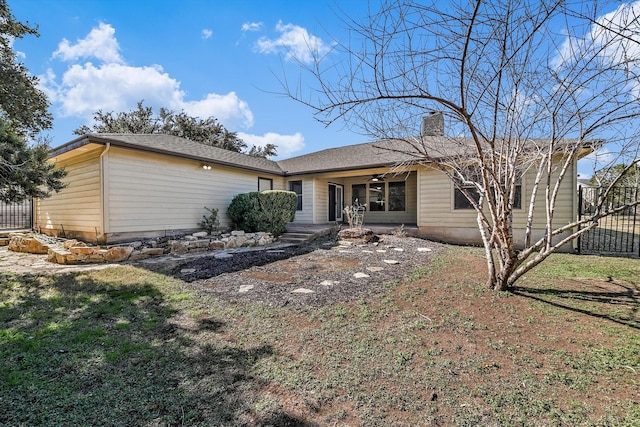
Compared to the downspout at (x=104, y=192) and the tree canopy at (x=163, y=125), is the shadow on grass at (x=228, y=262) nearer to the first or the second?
the downspout at (x=104, y=192)

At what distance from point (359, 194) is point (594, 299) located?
34.5 feet

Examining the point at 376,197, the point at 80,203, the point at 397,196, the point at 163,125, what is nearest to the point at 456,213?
the point at 397,196

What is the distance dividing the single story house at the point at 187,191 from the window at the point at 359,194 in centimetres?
72

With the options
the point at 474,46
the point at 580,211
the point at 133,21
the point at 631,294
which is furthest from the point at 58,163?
the point at 580,211

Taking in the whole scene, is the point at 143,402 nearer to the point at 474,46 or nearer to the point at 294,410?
the point at 294,410

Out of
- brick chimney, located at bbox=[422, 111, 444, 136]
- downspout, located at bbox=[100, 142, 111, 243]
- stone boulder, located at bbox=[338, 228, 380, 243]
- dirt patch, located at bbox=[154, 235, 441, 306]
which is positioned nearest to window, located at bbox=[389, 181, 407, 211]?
stone boulder, located at bbox=[338, 228, 380, 243]

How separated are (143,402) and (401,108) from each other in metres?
3.75

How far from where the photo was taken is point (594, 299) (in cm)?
382

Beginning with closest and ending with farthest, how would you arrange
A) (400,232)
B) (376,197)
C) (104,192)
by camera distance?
(104,192), (400,232), (376,197)

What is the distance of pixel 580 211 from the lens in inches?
310

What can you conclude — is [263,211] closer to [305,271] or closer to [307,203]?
[307,203]

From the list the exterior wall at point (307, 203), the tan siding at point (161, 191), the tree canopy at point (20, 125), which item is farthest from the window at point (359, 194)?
the tree canopy at point (20, 125)

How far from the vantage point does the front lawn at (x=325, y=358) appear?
6.05 ft

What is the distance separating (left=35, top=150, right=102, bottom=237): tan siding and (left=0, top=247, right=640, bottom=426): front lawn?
12.6 ft
